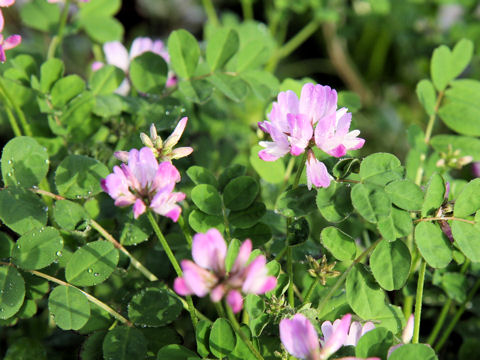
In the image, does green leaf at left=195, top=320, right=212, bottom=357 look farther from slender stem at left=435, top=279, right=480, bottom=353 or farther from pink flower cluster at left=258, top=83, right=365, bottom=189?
slender stem at left=435, top=279, right=480, bottom=353

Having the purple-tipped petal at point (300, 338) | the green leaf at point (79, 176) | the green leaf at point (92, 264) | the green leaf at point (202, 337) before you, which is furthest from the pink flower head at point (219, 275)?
the green leaf at point (79, 176)

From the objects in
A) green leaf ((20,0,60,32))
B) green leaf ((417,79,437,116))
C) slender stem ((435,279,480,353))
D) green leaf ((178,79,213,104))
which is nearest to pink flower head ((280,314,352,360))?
slender stem ((435,279,480,353))

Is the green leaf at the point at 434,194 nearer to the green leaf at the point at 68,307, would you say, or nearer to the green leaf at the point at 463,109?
the green leaf at the point at 463,109

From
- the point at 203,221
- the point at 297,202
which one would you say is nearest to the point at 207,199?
the point at 203,221

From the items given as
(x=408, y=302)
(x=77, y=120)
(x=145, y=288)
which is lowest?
(x=408, y=302)

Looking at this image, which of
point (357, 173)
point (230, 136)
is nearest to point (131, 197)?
point (357, 173)

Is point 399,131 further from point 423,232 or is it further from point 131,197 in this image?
point 131,197
